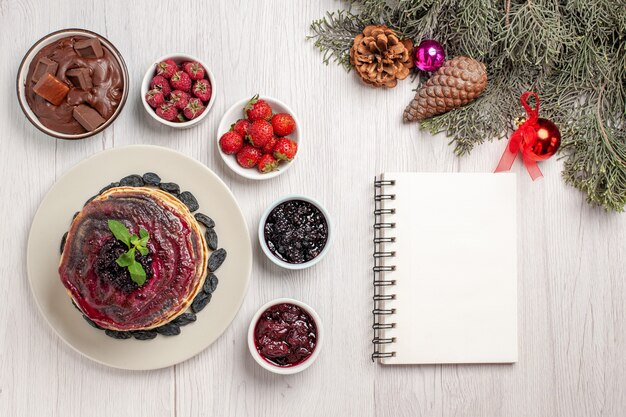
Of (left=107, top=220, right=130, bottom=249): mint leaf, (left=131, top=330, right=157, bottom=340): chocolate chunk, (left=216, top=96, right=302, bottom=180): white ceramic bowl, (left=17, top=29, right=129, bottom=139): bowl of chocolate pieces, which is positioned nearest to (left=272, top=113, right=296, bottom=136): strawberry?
(left=216, top=96, right=302, bottom=180): white ceramic bowl

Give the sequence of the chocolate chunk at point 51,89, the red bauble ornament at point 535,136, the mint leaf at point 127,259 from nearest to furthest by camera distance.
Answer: the mint leaf at point 127,259, the chocolate chunk at point 51,89, the red bauble ornament at point 535,136

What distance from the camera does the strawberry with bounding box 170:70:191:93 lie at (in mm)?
1648

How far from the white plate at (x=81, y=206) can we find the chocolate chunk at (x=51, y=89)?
18 centimetres

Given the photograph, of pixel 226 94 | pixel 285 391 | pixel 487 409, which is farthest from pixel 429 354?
pixel 226 94

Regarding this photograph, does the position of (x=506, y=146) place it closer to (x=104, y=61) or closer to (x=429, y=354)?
(x=429, y=354)

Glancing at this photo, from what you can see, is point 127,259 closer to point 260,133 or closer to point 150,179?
point 150,179

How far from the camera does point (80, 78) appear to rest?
1.59 meters

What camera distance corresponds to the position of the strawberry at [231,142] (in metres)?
1.67

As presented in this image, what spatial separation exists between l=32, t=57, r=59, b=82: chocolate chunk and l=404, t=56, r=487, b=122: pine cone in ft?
3.26

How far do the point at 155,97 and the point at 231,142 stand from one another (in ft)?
0.77

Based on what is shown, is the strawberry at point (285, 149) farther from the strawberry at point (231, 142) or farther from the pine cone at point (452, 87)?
the pine cone at point (452, 87)

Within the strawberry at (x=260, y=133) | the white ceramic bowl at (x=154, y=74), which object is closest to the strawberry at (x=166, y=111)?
the white ceramic bowl at (x=154, y=74)

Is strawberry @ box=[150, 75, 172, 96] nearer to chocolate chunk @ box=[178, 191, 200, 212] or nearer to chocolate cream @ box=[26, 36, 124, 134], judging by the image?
chocolate cream @ box=[26, 36, 124, 134]

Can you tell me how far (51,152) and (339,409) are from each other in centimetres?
112
